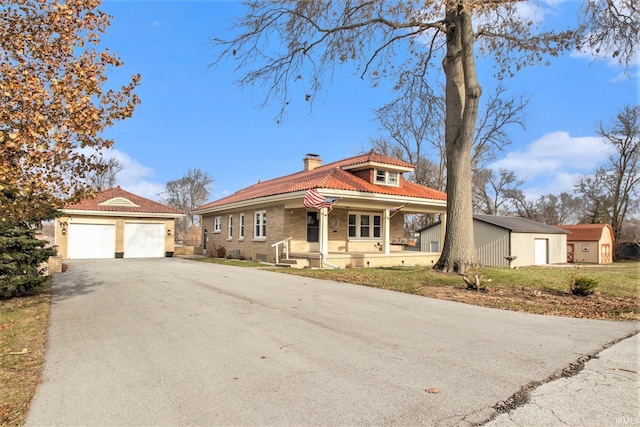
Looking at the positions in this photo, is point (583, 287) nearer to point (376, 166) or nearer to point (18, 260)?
point (376, 166)

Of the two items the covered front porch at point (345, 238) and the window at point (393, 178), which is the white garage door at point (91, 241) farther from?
the window at point (393, 178)

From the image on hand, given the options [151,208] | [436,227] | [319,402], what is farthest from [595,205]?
[319,402]

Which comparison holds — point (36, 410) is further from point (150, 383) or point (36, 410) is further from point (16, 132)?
point (16, 132)

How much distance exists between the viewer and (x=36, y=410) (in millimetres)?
3520

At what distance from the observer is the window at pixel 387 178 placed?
2177 centimetres

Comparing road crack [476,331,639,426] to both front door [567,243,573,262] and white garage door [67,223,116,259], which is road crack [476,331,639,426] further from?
front door [567,243,573,262]

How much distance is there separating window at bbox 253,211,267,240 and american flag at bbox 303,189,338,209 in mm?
5512

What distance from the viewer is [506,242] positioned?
3036 cm

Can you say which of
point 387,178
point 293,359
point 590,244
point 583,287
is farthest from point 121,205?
point 590,244

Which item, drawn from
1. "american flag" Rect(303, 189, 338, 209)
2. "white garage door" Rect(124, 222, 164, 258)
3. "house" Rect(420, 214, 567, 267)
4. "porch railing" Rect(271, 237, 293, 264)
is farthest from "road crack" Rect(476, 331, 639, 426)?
"white garage door" Rect(124, 222, 164, 258)

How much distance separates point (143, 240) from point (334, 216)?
13629 millimetres

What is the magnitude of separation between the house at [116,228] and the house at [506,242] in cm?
1973

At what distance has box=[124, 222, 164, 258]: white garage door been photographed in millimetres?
25969

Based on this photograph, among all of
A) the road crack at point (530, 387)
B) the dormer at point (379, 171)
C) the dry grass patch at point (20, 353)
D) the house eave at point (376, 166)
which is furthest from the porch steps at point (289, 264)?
the road crack at point (530, 387)
